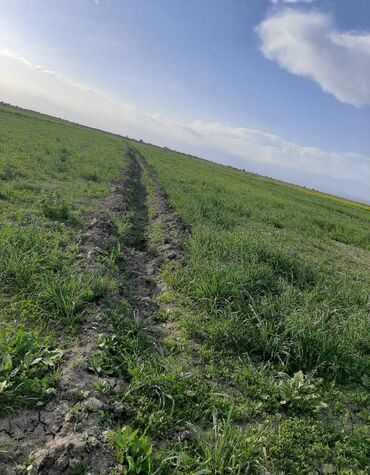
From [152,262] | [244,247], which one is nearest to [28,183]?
[152,262]

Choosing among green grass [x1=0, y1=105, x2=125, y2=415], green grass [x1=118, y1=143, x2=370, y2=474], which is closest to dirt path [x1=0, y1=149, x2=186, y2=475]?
green grass [x1=0, y1=105, x2=125, y2=415]

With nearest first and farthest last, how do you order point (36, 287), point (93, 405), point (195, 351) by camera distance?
point (93, 405), point (195, 351), point (36, 287)

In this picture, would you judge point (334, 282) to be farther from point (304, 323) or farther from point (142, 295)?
point (142, 295)

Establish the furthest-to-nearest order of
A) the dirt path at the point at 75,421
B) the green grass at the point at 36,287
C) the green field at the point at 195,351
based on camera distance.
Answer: the green grass at the point at 36,287, the green field at the point at 195,351, the dirt path at the point at 75,421

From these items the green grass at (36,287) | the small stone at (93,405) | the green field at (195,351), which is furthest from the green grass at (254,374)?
the green grass at (36,287)

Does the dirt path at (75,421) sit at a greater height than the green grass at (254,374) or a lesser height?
lesser

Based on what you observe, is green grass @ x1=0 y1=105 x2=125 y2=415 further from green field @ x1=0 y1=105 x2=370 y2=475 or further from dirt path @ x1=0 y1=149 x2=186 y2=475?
dirt path @ x1=0 y1=149 x2=186 y2=475

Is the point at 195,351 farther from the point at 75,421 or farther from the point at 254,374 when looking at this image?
the point at 75,421

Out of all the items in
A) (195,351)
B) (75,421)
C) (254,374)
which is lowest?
(75,421)

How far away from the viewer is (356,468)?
321 cm

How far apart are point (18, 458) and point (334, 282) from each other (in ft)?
21.8

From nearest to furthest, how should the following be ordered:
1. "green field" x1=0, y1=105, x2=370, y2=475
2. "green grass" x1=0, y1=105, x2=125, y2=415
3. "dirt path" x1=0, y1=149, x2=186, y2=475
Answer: "dirt path" x1=0, y1=149, x2=186, y2=475, "green field" x1=0, y1=105, x2=370, y2=475, "green grass" x1=0, y1=105, x2=125, y2=415

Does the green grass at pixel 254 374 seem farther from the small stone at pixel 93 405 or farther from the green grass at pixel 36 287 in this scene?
the green grass at pixel 36 287

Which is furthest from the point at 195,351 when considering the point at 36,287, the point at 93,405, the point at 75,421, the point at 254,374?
the point at 36,287
